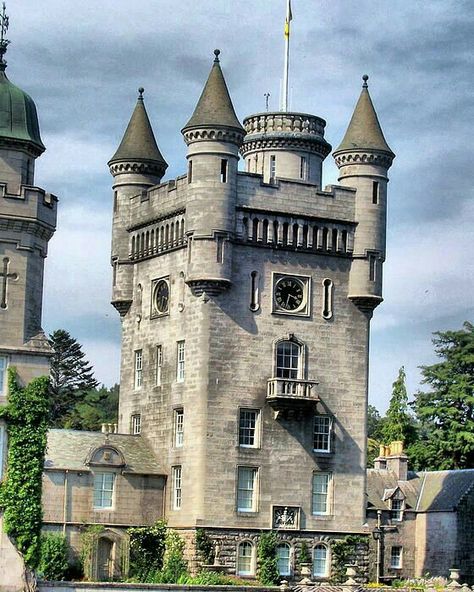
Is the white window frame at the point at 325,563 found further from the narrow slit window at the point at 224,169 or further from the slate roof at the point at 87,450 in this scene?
the narrow slit window at the point at 224,169

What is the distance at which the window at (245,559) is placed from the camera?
6034 cm

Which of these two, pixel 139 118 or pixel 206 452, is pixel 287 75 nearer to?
pixel 139 118

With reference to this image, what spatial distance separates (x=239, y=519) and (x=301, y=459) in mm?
3786

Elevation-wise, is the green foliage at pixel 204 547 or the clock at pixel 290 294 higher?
the clock at pixel 290 294

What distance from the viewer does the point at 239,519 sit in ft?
198

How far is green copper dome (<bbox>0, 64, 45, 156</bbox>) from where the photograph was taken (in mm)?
51562

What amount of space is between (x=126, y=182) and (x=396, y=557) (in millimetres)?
23151

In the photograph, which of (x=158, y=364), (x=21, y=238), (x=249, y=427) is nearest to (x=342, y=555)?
(x=249, y=427)

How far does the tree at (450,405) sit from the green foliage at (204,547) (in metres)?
25.3

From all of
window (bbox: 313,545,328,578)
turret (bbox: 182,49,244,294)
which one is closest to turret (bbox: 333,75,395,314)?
turret (bbox: 182,49,244,294)

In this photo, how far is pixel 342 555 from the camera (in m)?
62.4

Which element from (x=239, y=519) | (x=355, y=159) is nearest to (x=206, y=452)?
(x=239, y=519)

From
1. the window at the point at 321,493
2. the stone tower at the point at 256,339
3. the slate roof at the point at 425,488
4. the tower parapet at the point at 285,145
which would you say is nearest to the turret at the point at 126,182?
the stone tower at the point at 256,339

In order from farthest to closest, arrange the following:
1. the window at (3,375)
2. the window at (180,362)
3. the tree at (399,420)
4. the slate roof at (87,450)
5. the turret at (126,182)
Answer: the tree at (399,420) < the turret at (126,182) < the window at (180,362) < the slate roof at (87,450) < the window at (3,375)
